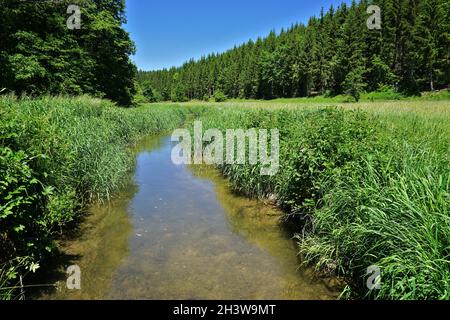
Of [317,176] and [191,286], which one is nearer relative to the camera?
[191,286]

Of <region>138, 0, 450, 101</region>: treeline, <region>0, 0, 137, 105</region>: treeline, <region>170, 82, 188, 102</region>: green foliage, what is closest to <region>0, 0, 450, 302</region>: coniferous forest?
<region>0, 0, 137, 105</region>: treeline

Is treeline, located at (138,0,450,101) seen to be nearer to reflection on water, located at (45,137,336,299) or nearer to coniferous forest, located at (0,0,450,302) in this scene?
coniferous forest, located at (0,0,450,302)

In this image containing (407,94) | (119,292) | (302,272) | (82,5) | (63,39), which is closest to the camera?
(119,292)

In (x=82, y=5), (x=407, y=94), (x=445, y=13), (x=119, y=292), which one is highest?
(x=445, y=13)

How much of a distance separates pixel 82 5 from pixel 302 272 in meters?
27.9

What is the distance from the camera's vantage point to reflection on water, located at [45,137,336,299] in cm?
459

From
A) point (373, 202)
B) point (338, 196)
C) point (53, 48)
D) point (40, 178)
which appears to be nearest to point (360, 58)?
point (53, 48)

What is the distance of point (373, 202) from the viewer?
4.04 m

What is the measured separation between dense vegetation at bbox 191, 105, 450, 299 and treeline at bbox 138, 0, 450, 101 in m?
40.4

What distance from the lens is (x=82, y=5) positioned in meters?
25.8

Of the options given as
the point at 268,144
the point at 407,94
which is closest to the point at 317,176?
the point at 268,144

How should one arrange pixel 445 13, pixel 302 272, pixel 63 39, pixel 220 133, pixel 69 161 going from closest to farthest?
pixel 302 272, pixel 69 161, pixel 220 133, pixel 63 39, pixel 445 13

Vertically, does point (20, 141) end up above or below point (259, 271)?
above
